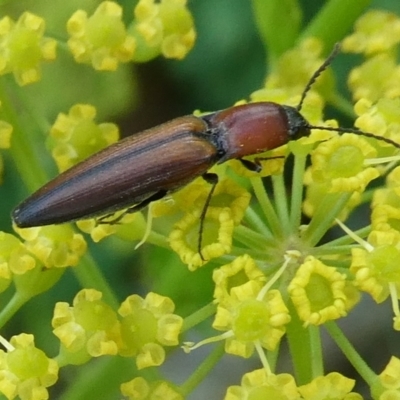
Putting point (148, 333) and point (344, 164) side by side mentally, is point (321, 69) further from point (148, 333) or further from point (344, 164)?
point (148, 333)

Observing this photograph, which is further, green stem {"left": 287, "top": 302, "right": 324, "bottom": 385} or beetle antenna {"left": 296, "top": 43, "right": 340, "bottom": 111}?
beetle antenna {"left": 296, "top": 43, "right": 340, "bottom": 111}

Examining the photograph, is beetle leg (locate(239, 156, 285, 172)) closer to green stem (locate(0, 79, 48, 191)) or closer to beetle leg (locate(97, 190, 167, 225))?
beetle leg (locate(97, 190, 167, 225))

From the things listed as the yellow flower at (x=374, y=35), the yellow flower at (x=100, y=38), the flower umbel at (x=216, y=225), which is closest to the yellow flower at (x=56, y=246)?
the flower umbel at (x=216, y=225)

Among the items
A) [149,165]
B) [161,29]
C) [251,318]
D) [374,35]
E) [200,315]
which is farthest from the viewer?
[374,35]

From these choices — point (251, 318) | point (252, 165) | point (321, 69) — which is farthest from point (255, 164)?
point (321, 69)

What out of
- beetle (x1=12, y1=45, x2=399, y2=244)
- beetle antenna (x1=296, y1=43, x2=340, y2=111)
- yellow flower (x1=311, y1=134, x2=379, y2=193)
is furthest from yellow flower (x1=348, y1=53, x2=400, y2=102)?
yellow flower (x1=311, y1=134, x2=379, y2=193)

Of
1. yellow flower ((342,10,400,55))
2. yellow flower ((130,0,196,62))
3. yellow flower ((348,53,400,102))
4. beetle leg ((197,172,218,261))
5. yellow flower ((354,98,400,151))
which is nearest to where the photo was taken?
beetle leg ((197,172,218,261))
